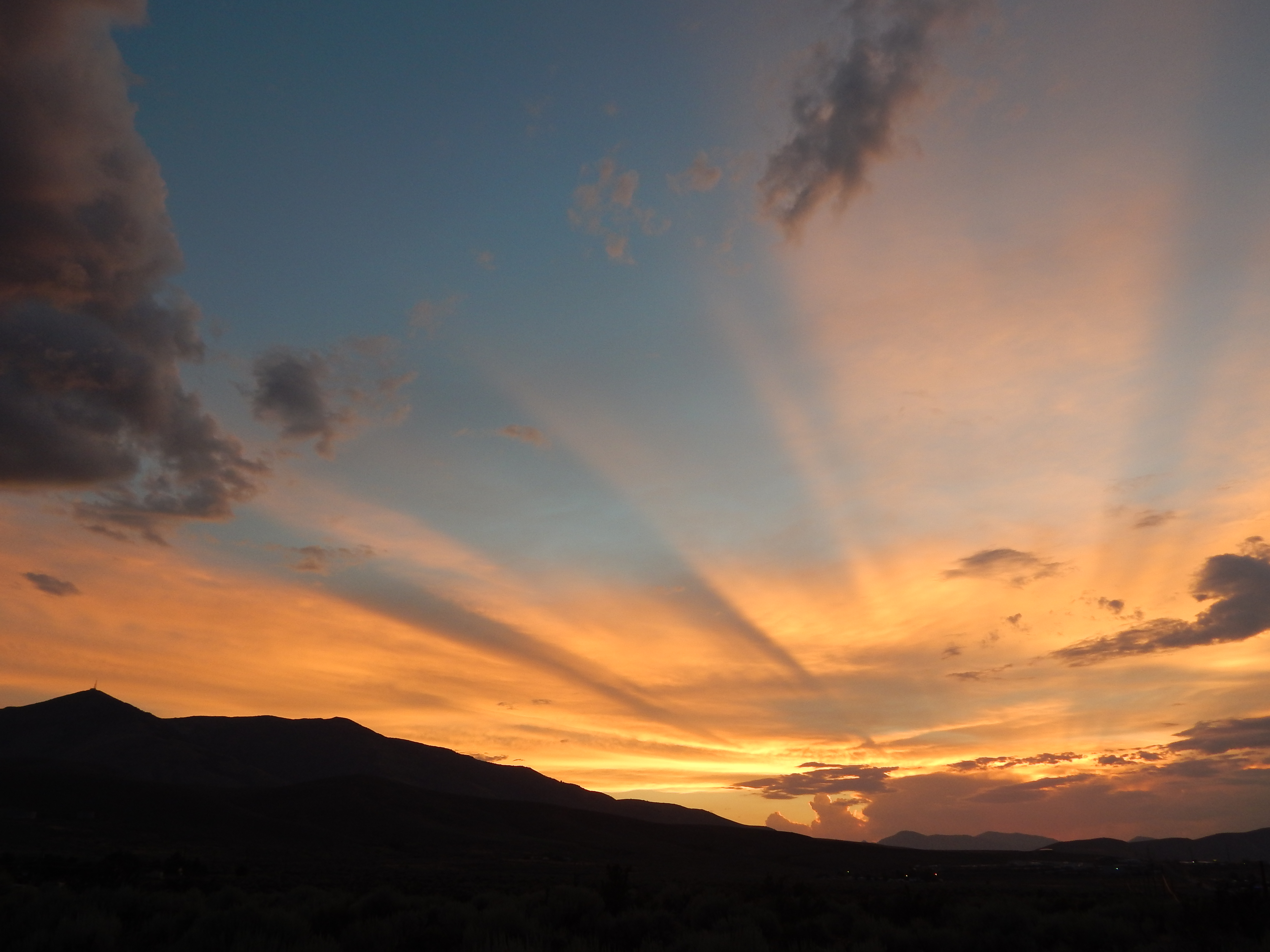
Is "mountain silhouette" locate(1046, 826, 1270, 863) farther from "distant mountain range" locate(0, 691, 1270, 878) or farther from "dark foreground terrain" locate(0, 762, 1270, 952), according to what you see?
"dark foreground terrain" locate(0, 762, 1270, 952)

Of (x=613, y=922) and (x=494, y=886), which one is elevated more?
(x=494, y=886)

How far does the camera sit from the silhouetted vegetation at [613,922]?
1584 centimetres

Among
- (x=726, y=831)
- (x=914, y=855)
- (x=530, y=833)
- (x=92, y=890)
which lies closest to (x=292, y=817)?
(x=530, y=833)

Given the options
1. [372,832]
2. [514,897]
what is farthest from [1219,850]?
[514,897]

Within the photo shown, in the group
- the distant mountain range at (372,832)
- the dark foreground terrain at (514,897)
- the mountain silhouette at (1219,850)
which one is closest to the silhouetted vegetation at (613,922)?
the dark foreground terrain at (514,897)

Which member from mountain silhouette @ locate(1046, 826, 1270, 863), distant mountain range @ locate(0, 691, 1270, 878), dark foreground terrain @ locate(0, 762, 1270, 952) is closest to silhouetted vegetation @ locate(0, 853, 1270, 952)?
dark foreground terrain @ locate(0, 762, 1270, 952)

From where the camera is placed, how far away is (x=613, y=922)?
61.6 feet

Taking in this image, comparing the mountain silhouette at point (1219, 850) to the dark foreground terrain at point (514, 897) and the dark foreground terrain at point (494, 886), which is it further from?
the dark foreground terrain at point (514, 897)

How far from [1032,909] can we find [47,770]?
143 m

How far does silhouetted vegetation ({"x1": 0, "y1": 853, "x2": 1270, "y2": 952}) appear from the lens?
15.8m

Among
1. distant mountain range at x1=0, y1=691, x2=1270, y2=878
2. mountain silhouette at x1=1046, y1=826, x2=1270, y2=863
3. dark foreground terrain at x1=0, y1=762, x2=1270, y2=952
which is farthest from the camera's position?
mountain silhouette at x1=1046, y1=826, x2=1270, y2=863

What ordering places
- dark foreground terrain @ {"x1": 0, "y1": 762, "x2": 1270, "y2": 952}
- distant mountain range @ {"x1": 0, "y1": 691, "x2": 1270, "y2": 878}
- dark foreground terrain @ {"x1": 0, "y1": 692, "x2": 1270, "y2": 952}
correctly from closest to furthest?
1. dark foreground terrain @ {"x1": 0, "y1": 762, "x2": 1270, "y2": 952}
2. dark foreground terrain @ {"x1": 0, "y1": 692, "x2": 1270, "y2": 952}
3. distant mountain range @ {"x1": 0, "y1": 691, "x2": 1270, "y2": 878}

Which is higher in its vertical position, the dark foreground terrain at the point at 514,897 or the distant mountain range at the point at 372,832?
the distant mountain range at the point at 372,832

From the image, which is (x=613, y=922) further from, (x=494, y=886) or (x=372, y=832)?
(x=372, y=832)
